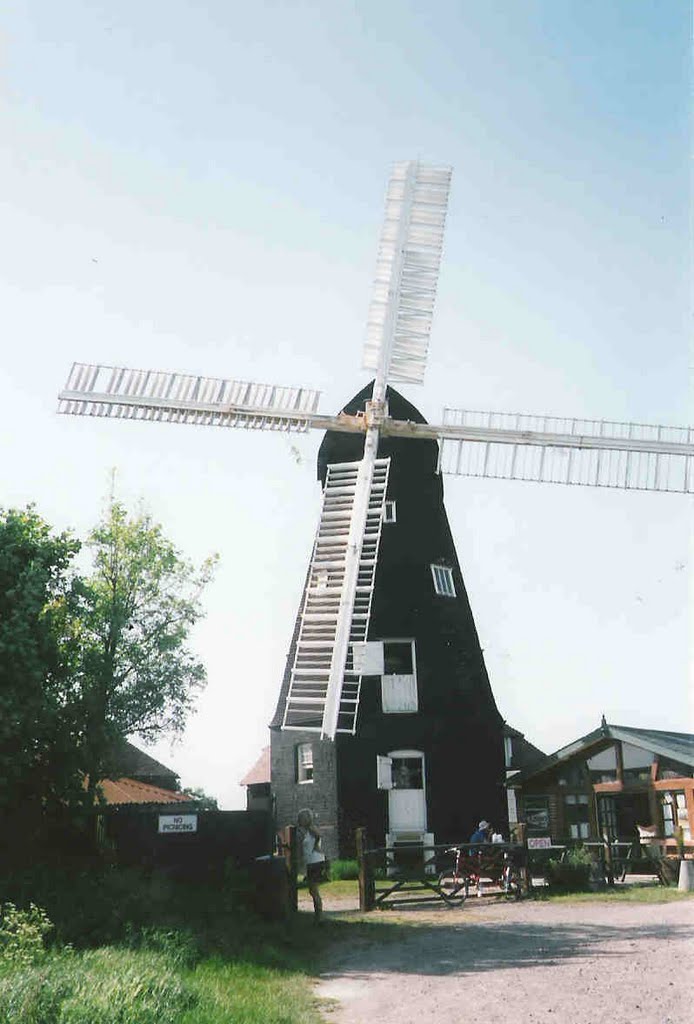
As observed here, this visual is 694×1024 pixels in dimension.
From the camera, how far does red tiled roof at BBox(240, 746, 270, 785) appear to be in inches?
1873

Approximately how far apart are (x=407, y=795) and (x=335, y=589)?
8.90 meters

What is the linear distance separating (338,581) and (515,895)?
6946mm

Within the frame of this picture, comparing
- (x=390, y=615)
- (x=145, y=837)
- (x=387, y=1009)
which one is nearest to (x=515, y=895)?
(x=145, y=837)

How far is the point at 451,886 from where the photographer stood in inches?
795

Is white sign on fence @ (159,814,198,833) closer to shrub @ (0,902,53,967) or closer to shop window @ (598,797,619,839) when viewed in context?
shrub @ (0,902,53,967)

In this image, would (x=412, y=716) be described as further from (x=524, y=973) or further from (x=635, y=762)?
(x=524, y=973)

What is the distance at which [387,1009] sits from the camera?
8438mm

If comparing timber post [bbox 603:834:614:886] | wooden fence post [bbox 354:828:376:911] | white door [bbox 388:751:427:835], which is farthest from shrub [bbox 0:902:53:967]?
white door [bbox 388:751:427:835]

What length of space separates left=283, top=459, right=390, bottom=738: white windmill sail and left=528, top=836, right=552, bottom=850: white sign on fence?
15.1 ft

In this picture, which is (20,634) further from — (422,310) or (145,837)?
(422,310)

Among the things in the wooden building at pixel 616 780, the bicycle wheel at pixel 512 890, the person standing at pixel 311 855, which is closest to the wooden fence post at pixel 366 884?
the person standing at pixel 311 855

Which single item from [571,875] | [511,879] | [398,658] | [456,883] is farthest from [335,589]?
[398,658]

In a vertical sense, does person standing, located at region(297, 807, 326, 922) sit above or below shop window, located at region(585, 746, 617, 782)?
below

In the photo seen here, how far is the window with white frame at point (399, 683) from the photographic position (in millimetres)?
25391
